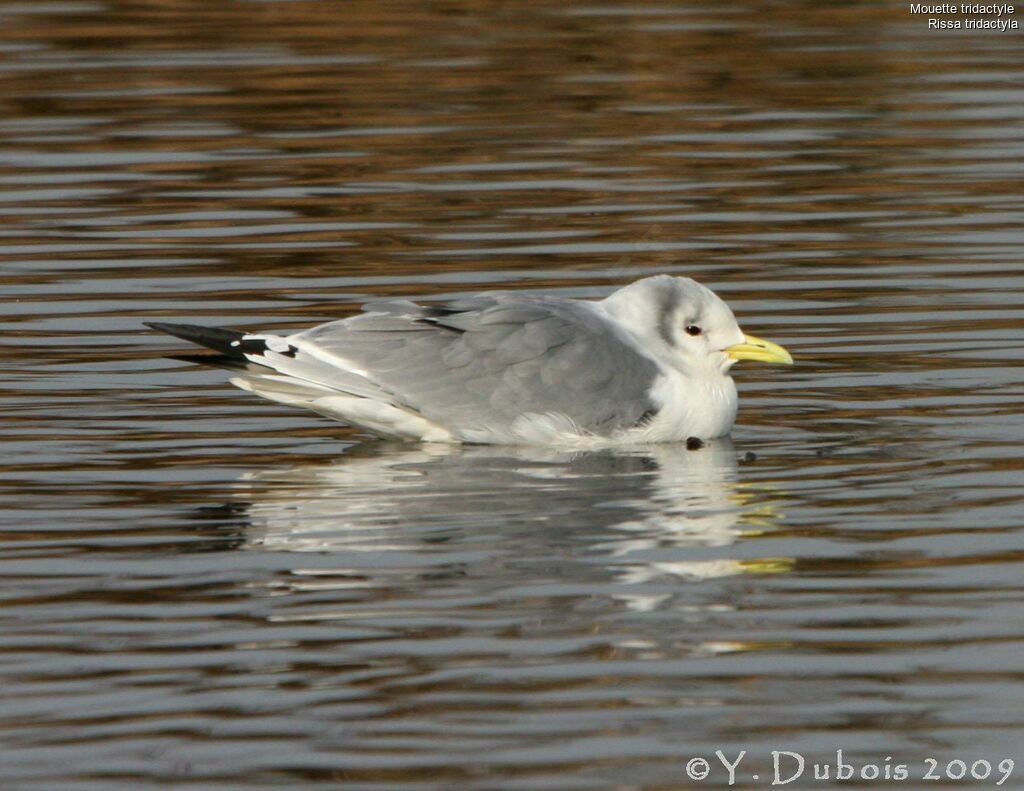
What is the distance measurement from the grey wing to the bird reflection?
19 centimetres

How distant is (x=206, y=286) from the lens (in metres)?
13.1

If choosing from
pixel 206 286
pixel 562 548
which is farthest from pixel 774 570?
pixel 206 286

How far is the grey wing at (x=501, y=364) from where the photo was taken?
961cm

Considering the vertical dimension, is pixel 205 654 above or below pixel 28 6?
below

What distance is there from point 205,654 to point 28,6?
769 inches

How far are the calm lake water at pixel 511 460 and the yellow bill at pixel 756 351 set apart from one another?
1.08 ft

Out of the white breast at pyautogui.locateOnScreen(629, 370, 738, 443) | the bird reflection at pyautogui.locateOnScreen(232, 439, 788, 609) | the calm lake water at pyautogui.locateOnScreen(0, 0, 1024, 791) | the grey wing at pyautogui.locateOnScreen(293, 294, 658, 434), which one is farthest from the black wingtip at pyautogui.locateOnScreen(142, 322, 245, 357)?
the white breast at pyautogui.locateOnScreen(629, 370, 738, 443)

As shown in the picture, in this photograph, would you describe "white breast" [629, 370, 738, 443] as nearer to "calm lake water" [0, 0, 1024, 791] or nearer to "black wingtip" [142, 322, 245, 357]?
"calm lake water" [0, 0, 1024, 791]

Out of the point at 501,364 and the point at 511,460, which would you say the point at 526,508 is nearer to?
the point at 511,460

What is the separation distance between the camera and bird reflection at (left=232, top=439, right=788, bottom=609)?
7828mm

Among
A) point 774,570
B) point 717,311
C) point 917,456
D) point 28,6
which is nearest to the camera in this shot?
point 774,570

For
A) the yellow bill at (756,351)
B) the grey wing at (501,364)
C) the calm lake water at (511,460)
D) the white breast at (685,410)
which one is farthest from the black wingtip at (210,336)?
the yellow bill at (756,351)

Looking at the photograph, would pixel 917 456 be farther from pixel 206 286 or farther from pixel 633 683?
pixel 206 286

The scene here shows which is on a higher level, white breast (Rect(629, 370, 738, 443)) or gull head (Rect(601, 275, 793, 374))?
gull head (Rect(601, 275, 793, 374))
